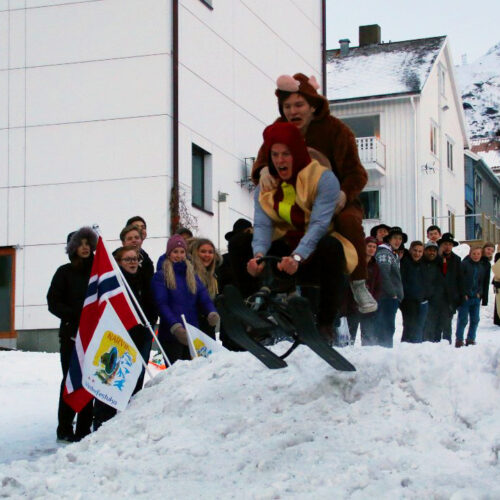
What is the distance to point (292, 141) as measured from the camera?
22.7 feet

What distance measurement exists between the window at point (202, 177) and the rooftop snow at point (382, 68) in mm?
16500

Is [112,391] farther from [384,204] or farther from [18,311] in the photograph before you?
[384,204]

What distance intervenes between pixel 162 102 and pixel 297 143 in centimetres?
1414

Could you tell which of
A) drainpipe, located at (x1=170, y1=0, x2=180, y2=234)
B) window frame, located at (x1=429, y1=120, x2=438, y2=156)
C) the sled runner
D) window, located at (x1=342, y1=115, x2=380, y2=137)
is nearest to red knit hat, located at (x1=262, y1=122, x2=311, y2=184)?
the sled runner

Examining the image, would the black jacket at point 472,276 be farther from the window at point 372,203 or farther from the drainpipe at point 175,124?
the window at point 372,203

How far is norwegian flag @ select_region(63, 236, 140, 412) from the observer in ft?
30.2

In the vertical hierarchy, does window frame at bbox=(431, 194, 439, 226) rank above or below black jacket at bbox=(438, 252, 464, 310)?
above

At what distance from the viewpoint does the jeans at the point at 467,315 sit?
16.3 metres

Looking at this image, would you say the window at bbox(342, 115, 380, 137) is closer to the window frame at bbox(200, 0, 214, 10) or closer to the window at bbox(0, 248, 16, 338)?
the window frame at bbox(200, 0, 214, 10)

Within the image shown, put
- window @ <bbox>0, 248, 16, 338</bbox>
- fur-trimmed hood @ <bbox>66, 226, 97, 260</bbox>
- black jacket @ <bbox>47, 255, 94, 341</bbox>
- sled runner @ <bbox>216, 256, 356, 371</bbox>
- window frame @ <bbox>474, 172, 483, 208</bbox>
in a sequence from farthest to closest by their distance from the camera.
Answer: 1. window frame @ <bbox>474, 172, 483, 208</bbox>
2. window @ <bbox>0, 248, 16, 338</bbox>
3. fur-trimmed hood @ <bbox>66, 226, 97, 260</bbox>
4. black jacket @ <bbox>47, 255, 94, 341</bbox>
5. sled runner @ <bbox>216, 256, 356, 371</bbox>

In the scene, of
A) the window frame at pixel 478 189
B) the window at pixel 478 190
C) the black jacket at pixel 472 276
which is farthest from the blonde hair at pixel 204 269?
the window at pixel 478 190

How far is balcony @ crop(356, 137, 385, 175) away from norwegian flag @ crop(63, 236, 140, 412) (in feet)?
91.1

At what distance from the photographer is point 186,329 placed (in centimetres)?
983

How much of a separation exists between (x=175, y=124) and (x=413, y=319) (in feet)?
27.1
